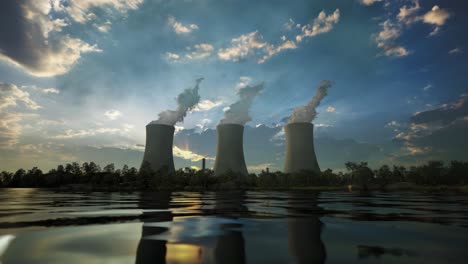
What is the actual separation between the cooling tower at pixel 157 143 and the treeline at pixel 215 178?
749 cm

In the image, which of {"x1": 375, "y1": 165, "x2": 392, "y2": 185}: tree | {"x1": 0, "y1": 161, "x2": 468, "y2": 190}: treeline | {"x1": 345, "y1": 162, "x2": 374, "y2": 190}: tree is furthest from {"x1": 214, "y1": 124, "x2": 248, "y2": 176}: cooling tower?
{"x1": 375, "y1": 165, "x2": 392, "y2": 185}: tree

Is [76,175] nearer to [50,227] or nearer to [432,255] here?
[50,227]

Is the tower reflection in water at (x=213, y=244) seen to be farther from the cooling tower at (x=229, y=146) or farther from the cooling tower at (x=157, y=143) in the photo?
the cooling tower at (x=229, y=146)

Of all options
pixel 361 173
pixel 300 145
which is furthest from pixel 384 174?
pixel 300 145

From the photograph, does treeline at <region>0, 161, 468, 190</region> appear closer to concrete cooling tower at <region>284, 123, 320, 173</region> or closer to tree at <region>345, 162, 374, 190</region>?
tree at <region>345, 162, 374, 190</region>

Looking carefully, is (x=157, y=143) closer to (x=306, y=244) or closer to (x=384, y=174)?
(x=306, y=244)

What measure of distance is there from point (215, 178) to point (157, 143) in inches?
677

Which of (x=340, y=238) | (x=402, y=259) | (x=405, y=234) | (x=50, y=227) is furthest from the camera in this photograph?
(x=50, y=227)

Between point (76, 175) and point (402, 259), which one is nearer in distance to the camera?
point (402, 259)

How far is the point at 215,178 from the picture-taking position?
61594 mm

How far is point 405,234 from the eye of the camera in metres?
5.40

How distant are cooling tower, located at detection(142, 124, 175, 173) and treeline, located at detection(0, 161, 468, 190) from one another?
7490 millimetres

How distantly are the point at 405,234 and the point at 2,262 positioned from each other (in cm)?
608

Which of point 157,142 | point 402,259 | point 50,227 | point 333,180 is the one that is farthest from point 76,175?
point 402,259
